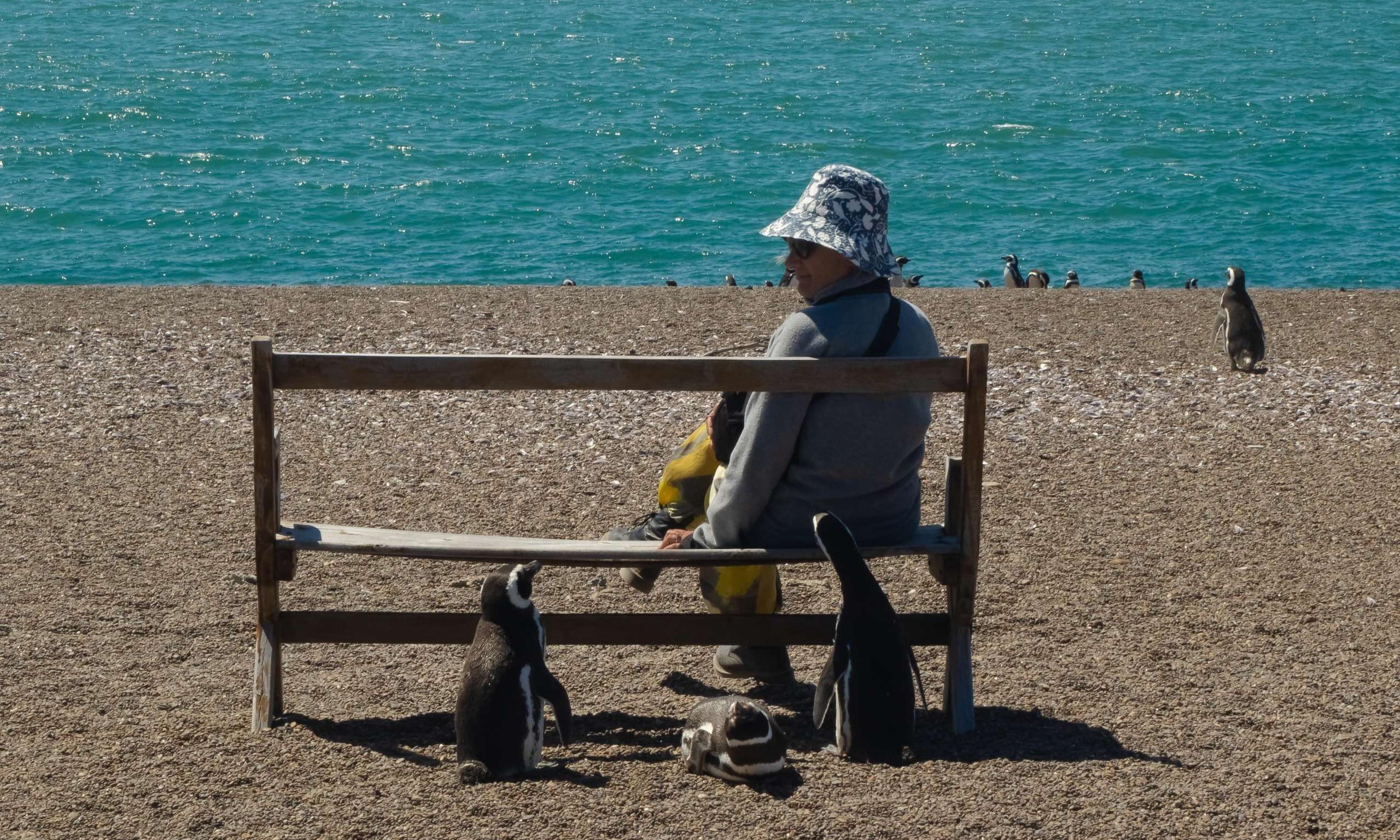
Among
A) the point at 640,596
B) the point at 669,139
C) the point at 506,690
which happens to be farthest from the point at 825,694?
the point at 669,139

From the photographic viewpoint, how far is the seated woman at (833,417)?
4590mm

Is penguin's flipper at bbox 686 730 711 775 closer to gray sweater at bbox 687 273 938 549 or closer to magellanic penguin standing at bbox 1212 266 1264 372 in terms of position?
gray sweater at bbox 687 273 938 549

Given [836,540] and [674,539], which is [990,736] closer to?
[836,540]

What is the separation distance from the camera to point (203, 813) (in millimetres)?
4066

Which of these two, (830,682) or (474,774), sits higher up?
(830,682)

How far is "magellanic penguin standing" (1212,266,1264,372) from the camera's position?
10516mm

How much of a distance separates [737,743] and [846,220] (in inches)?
65.3

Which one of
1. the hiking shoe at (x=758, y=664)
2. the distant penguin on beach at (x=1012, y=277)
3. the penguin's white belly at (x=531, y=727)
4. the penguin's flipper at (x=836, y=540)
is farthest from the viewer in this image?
the distant penguin on beach at (x=1012, y=277)

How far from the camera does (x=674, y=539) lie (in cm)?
490

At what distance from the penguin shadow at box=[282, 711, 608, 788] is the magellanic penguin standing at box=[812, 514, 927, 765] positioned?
741mm

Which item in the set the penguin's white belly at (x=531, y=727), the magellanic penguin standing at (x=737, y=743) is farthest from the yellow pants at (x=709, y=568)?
the penguin's white belly at (x=531, y=727)

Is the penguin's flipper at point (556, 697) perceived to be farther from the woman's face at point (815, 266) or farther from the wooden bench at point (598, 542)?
the woman's face at point (815, 266)

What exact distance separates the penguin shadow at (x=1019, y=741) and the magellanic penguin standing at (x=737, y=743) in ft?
1.71

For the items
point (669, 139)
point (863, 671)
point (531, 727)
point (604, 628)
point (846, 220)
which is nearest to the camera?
point (531, 727)
